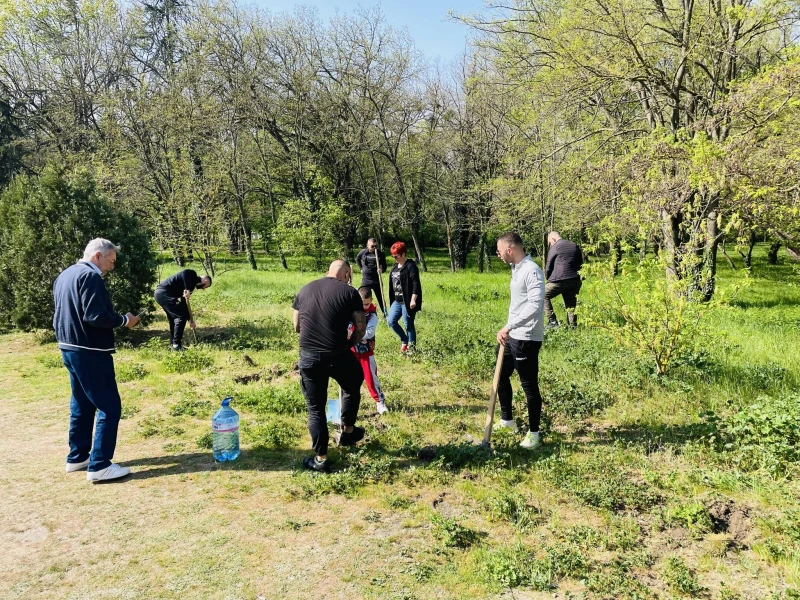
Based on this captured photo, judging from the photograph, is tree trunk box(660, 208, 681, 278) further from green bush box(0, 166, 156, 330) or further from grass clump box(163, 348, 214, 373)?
green bush box(0, 166, 156, 330)

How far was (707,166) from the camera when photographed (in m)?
8.09

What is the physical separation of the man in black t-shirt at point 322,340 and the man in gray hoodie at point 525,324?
4.64 feet

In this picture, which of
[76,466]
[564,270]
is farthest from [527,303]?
[564,270]

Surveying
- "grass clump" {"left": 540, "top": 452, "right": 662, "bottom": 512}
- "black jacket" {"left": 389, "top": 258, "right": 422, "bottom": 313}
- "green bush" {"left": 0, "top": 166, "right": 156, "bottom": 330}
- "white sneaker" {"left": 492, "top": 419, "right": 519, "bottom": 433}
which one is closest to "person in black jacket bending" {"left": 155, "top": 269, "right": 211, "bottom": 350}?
"green bush" {"left": 0, "top": 166, "right": 156, "bottom": 330}

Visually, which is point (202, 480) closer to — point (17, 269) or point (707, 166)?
point (17, 269)

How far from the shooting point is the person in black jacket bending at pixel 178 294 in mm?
9016

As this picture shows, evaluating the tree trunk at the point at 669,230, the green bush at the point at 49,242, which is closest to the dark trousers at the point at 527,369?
the tree trunk at the point at 669,230

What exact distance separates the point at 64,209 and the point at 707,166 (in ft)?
36.9

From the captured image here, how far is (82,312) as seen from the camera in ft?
14.5

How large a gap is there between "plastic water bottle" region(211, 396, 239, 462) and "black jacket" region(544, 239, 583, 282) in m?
6.31

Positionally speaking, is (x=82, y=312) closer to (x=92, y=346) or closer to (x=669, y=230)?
(x=92, y=346)

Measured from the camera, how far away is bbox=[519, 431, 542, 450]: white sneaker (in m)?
4.95

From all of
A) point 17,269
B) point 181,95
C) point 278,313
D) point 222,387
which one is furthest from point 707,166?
point 181,95

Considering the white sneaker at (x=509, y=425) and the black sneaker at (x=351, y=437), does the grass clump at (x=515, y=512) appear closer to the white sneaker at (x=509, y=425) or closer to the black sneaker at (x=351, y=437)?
the white sneaker at (x=509, y=425)
